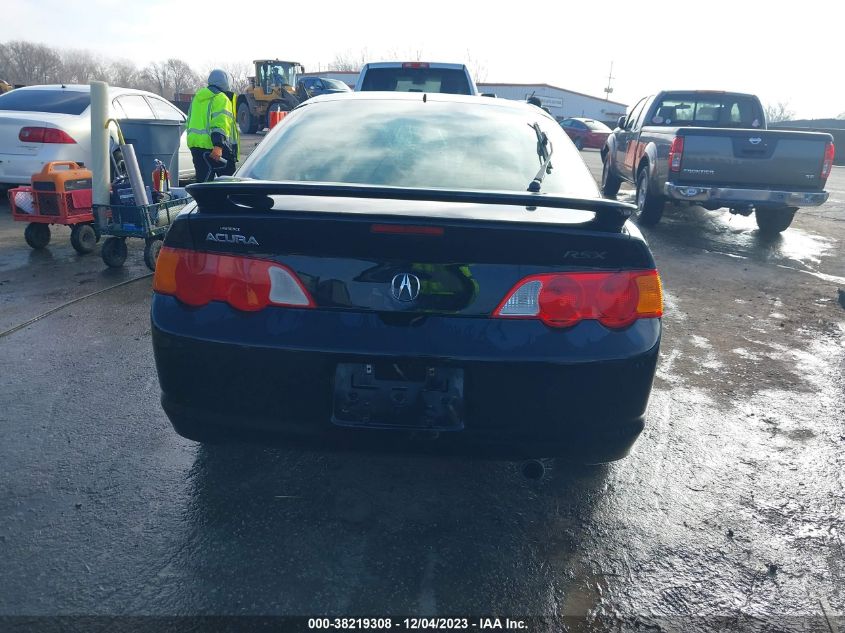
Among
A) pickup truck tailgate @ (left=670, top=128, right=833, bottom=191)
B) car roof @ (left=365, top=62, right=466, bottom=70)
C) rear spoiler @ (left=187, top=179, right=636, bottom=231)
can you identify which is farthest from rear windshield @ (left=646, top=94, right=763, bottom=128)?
rear spoiler @ (left=187, top=179, right=636, bottom=231)

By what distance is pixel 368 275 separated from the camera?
2117mm

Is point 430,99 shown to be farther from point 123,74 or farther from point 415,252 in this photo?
point 123,74

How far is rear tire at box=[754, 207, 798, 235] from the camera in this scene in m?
9.30

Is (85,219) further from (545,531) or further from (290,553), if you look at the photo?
(545,531)

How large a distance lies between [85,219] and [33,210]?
465 mm

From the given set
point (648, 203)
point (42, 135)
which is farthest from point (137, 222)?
point (648, 203)

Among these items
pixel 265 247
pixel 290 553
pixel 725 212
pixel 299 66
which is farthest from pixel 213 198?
pixel 299 66

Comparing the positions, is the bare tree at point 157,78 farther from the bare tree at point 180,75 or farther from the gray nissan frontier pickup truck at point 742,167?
the gray nissan frontier pickup truck at point 742,167

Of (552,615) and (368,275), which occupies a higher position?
(368,275)

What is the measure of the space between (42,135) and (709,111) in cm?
936

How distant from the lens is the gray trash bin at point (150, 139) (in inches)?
258

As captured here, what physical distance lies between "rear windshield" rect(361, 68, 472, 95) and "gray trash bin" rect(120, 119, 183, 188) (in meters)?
2.74

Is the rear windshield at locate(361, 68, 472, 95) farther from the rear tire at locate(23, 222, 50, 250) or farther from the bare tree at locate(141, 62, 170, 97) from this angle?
the bare tree at locate(141, 62, 170, 97)

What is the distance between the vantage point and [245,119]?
2442 centimetres
